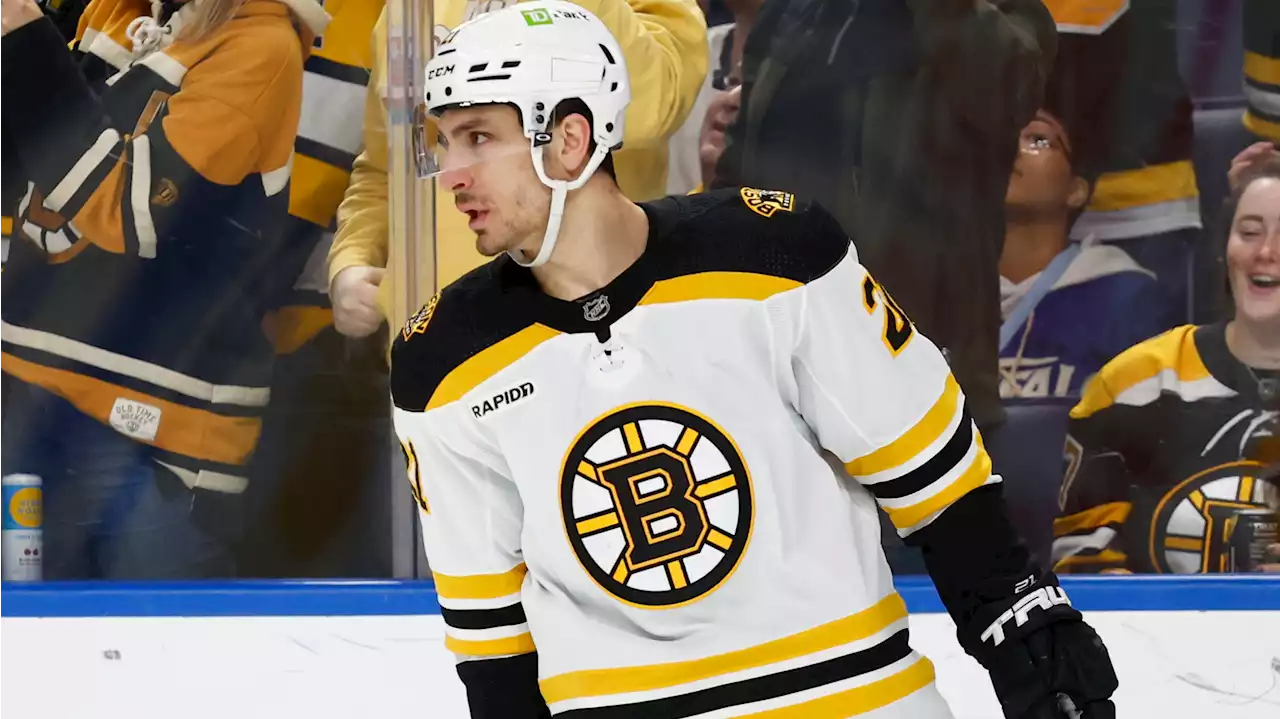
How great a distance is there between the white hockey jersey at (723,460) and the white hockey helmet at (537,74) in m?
0.10

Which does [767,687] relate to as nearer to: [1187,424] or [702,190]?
[702,190]

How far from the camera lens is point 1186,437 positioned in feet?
7.50

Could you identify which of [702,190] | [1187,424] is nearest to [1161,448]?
[1187,424]

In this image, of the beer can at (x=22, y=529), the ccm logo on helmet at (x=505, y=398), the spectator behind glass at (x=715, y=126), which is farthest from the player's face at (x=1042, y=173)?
the beer can at (x=22, y=529)

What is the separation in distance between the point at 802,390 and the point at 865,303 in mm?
98

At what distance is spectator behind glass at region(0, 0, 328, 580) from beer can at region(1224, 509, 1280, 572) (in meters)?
1.70

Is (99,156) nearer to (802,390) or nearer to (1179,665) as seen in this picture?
(802,390)

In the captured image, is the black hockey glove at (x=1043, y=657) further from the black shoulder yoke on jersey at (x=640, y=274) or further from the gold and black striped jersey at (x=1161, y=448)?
the gold and black striped jersey at (x=1161, y=448)

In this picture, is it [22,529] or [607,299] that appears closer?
[607,299]

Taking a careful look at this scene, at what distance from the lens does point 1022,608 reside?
44.9 inches

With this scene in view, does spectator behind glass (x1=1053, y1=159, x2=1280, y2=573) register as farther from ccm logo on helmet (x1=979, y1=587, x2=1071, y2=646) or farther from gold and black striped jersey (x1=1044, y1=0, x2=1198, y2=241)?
ccm logo on helmet (x1=979, y1=587, x2=1071, y2=646)

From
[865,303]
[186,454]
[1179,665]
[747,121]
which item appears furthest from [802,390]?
[186,454]

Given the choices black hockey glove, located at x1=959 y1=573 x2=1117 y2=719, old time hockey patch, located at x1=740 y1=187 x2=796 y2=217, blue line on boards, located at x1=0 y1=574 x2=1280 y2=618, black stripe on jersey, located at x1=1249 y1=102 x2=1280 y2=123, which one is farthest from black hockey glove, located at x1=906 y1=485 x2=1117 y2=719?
black stripe on jersey, located at x1=1249 y1=102 x2=1280 y2=123

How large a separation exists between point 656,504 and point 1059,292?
4.57 ft
